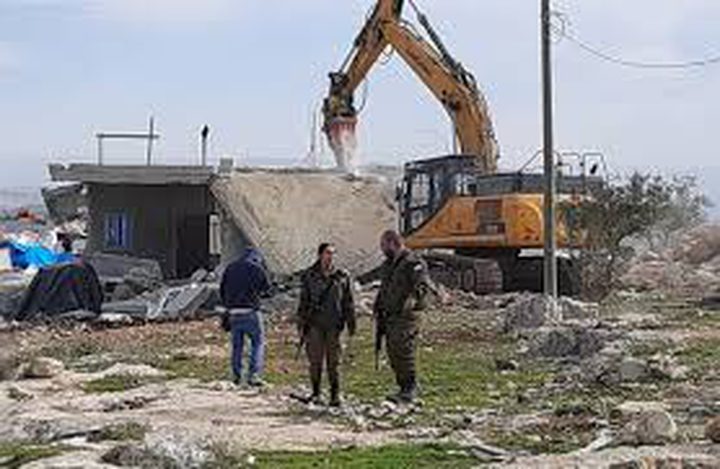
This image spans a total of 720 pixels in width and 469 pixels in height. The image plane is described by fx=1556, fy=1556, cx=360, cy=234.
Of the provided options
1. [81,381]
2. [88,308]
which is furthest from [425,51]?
[81,381]

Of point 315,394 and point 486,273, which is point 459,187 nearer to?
point 486,273

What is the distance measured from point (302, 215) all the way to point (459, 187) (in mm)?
3634

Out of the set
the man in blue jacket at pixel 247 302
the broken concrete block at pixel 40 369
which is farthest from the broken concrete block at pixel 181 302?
the man in blue jacket at pixel 247 302

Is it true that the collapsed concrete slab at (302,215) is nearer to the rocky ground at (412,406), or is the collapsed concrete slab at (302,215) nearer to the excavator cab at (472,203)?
the excavator cab at (472,203)

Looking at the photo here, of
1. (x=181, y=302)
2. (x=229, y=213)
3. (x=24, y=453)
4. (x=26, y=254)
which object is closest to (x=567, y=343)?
(x=24, y=453)

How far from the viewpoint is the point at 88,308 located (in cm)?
2870

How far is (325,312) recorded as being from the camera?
15.0m

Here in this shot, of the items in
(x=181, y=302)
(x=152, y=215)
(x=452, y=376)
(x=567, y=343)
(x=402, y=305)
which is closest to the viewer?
(x=402, y=305)

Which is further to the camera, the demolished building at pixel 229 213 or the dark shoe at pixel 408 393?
the demolished building at pixel 229 213

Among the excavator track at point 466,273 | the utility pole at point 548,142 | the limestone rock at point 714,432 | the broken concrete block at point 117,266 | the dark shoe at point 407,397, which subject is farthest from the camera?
the broken concrete block at point 117,266

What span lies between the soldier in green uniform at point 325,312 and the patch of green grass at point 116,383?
10.0 feet

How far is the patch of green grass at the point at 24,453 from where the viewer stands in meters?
11.6

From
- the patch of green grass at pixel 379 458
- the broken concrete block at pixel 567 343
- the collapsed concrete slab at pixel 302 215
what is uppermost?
the collapsed concrete slab at pixel 302 215

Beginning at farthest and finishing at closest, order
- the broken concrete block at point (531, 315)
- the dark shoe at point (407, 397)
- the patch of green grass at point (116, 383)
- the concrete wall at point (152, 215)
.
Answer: the concrete wall at point (152, 215), the broken concrete block at point (531, 315), the patch of green grass at point (116, 383), the dark shoe at point (407, 397)
